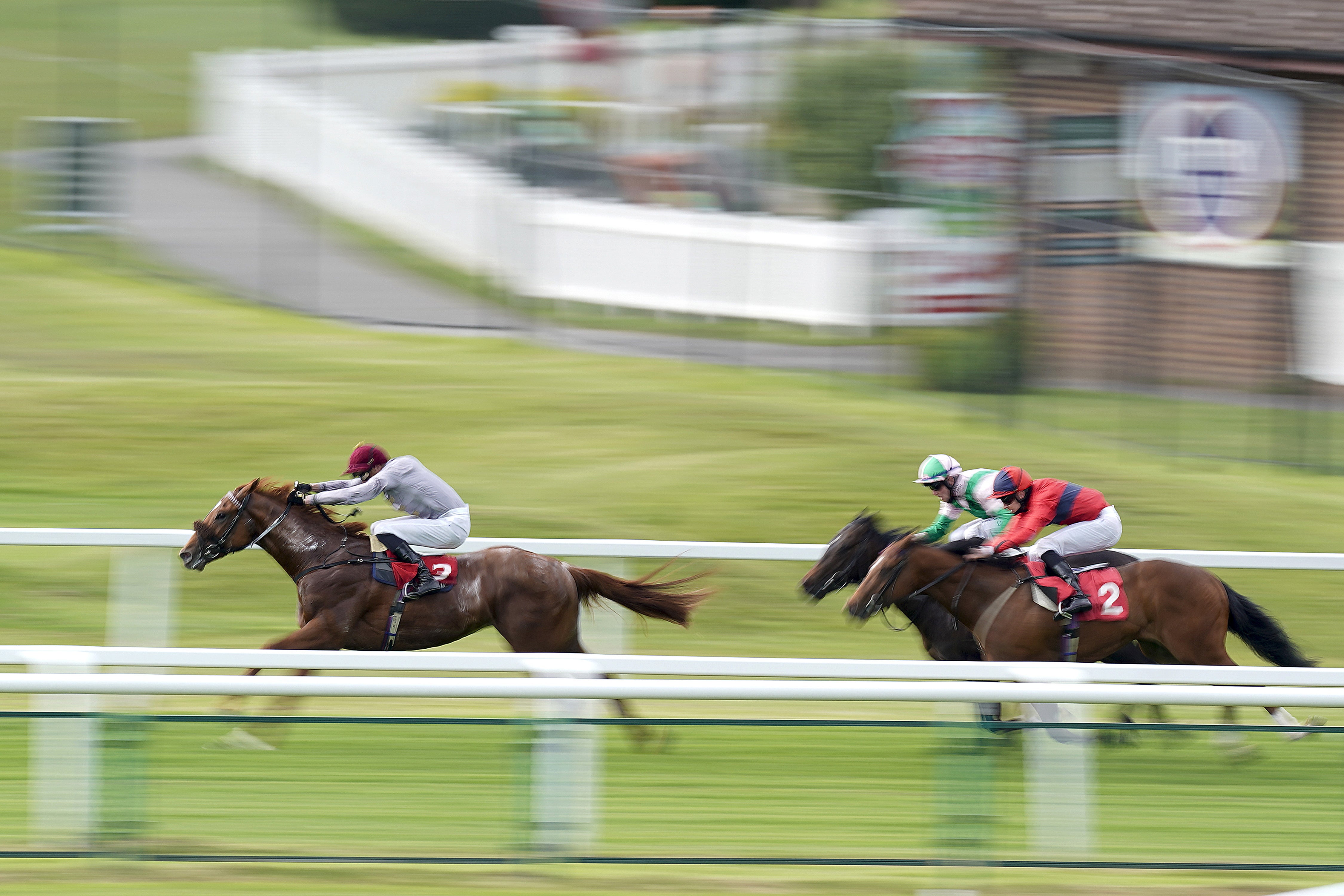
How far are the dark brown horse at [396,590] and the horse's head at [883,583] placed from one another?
0.72 m

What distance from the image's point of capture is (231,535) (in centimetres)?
690

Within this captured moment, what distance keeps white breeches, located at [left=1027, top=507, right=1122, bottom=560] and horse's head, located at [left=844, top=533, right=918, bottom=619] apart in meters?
0.62

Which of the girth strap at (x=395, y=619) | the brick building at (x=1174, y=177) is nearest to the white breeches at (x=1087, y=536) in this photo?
the girth strap at (x=395, y=619)

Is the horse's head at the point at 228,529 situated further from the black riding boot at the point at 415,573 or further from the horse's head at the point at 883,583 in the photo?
the horse's head at the point at 883,583

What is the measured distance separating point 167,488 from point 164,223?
16.8 ft

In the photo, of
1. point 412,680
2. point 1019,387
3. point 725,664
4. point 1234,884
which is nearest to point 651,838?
point 412,680

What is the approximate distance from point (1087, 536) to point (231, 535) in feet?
12.0

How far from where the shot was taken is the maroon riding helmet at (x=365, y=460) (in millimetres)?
6961

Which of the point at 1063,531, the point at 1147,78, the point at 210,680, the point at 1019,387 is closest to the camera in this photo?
the point at 210,680

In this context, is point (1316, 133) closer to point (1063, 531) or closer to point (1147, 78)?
point (1147, 78)

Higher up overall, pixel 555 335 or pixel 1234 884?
pixel 555 335

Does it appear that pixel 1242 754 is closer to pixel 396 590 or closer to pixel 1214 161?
pixel 396 590

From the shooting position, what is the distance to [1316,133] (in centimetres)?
1462

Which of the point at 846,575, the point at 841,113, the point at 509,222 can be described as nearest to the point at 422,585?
the point at 846,575
